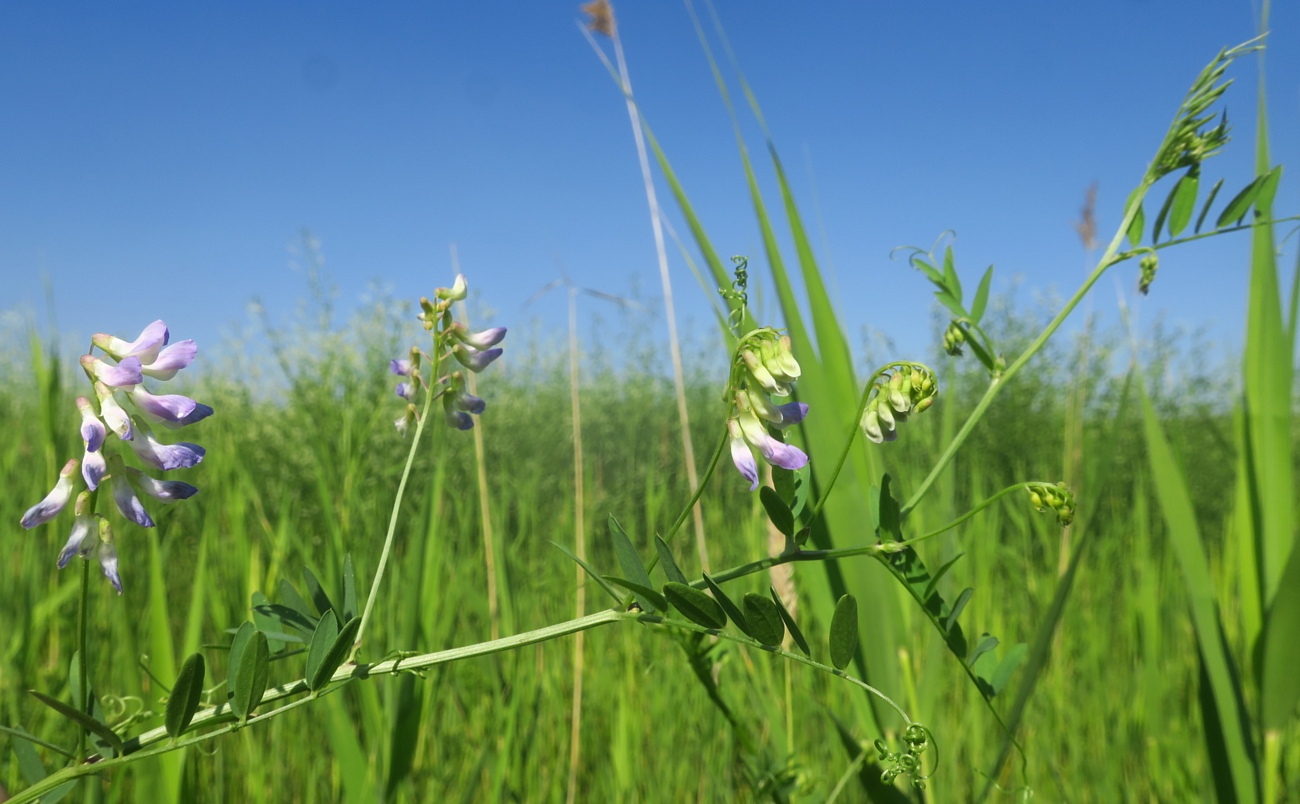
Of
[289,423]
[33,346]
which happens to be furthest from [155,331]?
[289,423]

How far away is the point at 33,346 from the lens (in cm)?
102

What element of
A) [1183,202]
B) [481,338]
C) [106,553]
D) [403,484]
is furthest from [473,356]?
[1183,202]

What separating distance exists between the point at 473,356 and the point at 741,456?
20cm

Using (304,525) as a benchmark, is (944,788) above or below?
below

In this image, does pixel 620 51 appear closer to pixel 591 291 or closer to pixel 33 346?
pixel 591 291

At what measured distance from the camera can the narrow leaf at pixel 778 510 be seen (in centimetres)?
43

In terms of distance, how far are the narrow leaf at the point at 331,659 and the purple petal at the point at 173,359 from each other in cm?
15

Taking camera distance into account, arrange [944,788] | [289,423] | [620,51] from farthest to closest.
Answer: [289,423], [620,51], [944,788]

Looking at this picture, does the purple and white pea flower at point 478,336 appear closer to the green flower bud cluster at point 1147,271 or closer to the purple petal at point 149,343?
the purple petal at point 149,343

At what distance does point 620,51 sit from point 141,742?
1.12 meters

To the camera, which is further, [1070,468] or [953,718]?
[1070,468]

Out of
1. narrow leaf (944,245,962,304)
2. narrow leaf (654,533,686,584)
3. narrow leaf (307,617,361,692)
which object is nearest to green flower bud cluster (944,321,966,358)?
narrow leaf (944,245,962,304)

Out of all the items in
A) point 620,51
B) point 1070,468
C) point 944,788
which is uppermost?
point 620,51

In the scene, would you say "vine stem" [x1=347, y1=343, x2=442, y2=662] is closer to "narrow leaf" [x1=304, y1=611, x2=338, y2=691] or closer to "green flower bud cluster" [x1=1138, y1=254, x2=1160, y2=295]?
"narrow leaf" [x1=304, y1=611, x2=338, y2=691]
